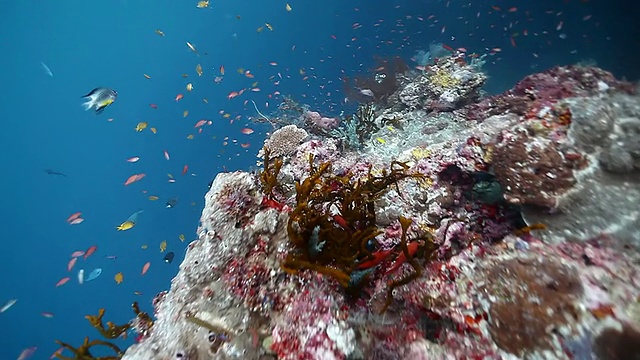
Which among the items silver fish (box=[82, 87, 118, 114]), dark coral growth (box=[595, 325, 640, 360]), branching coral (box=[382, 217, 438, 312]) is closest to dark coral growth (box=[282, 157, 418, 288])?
branching coral (box=[382, 217, 438, 312])

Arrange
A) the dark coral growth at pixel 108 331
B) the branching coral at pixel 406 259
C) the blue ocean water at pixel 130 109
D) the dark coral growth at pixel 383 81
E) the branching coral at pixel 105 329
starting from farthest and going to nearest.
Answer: the blue ocean water at pixel 130 109 → the dark coral growth at pixel 383 81 → the branching coral at pixel 105 329 → the dark coral growth at pixel 108 331 → the branching coral at pixel 406 259

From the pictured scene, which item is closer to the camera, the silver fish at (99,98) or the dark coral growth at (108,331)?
the dark coral growth at (108,331)

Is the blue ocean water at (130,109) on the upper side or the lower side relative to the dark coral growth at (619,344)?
lower

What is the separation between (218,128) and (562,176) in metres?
69.8

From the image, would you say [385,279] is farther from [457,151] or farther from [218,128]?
[218,128]

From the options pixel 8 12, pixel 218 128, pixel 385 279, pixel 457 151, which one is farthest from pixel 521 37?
pixel 8 12

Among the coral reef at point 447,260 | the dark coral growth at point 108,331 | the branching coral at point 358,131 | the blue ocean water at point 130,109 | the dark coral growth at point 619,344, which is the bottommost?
the blue ocean water at point 130,109

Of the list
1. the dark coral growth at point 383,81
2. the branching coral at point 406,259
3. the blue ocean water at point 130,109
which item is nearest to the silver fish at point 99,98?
the branching coral at point 406,259

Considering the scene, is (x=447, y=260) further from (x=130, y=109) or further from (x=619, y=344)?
(x=130, y=109)

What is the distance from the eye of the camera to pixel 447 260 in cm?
320

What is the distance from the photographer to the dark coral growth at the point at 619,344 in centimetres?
208

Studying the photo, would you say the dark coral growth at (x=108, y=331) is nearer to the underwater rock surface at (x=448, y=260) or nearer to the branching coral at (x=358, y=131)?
the underwater rock surface at (x=448, y=260)

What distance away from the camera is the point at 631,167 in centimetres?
344

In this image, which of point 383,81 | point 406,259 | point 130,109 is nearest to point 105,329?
point 406,259
